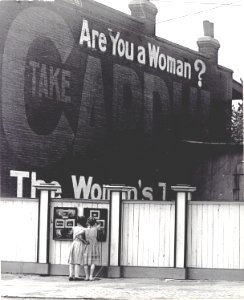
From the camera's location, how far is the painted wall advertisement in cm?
2159

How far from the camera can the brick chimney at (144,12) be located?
90.6 ft

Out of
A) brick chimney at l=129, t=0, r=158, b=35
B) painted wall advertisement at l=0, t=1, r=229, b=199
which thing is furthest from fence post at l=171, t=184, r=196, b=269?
brick chimney at l=129, t=0, r=158, b=35

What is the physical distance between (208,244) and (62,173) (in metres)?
8.39

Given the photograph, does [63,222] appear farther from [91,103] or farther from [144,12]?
[144,12]

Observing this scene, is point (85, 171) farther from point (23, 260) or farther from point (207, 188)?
point (23, 260)

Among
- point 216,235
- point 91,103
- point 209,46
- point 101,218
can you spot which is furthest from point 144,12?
point 216,235

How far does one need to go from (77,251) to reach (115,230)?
1.18 m

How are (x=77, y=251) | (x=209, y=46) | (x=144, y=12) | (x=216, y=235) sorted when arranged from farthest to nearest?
1. (x=209, y=46)
2. (x=144, y=12)
3. (x=216, y=235)
4. (x=77, y=251)

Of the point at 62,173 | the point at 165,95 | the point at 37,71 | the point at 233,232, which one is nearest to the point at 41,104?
the point at 37,71

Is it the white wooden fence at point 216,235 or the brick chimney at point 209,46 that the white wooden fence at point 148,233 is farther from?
the brick chimney at point 209,46

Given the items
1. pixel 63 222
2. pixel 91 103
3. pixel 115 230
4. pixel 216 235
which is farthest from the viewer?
pixel 91 103

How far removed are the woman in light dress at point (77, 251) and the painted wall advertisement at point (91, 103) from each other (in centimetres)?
574

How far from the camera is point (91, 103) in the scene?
80.9ft

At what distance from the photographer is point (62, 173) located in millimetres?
23281
